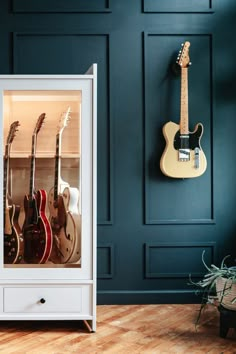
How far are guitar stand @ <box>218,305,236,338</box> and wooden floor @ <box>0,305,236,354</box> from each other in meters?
0.05

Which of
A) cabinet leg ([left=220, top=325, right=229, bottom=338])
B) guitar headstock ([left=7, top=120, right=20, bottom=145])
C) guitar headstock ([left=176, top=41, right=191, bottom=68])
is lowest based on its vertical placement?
cabinet leg ([left=220, top=325, right=229, bottom=338])

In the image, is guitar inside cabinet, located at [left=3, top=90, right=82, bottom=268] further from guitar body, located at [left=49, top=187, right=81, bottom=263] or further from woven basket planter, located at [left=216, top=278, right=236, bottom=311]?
woven basket planter, located at [left=216, top=278, right=236, bottom=311]

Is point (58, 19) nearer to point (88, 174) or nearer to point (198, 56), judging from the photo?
point (198, 56)

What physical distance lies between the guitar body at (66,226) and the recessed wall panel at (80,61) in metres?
0.59

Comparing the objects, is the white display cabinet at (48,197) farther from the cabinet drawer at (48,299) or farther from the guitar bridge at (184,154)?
the guitar bridge at (184,154)

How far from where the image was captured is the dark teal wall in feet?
10.3

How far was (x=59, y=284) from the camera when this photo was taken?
2535 millimetres

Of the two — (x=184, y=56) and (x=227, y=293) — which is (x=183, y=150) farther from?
(x=227, y=293)

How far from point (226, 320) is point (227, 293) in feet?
0.56

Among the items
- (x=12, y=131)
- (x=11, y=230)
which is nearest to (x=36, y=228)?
(x=11, y=230)

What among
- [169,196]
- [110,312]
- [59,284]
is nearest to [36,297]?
[59,284]

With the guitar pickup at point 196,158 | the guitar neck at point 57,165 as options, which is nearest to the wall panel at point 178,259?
the guitar pickup at point 196,158

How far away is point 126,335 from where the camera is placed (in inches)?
97.6

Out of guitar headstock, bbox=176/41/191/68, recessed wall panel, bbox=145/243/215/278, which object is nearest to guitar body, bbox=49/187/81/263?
recessed wall panel, bbox=145/243/215/278
